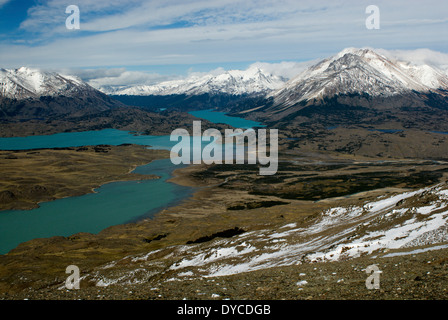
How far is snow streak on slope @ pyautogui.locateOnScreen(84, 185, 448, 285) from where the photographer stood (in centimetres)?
3822

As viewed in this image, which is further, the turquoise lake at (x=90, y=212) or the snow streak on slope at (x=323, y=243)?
the turquoise lake at (x=90, y=212)

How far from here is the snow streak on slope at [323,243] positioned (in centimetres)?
3822

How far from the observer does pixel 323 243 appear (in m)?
45.6

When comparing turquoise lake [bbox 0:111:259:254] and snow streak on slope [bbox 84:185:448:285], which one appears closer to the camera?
snow streak on slope [bbox 84:185:448:285]

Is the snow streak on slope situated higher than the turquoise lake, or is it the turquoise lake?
the snow streak on slope

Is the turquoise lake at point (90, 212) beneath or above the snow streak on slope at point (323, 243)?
beneath

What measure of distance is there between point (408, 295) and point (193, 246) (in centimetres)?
4820

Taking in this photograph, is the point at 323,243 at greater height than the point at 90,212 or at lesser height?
greater

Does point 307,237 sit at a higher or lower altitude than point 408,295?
lower

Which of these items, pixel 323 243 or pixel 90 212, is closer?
pixel 323 243
